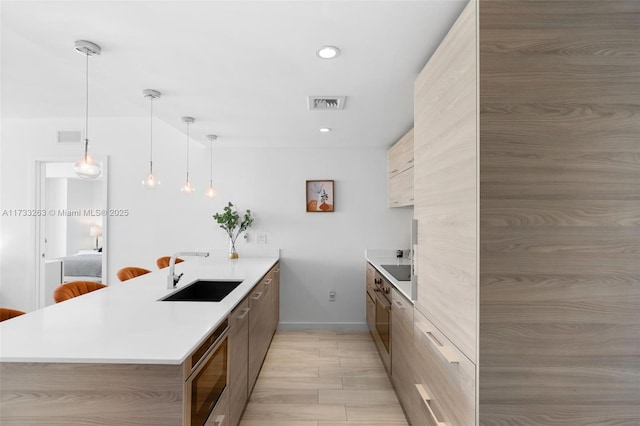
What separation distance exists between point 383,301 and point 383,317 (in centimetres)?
16

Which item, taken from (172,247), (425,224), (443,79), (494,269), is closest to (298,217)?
(172,247)

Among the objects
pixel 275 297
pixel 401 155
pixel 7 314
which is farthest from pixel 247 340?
pixel 401 155

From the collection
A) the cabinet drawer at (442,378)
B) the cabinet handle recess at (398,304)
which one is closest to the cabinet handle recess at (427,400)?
the cabinet drawer at (442,378)

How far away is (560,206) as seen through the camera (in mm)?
1188

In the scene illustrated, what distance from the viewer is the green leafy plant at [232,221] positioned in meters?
4.14

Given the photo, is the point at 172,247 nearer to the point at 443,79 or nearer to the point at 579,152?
the point at 443,79

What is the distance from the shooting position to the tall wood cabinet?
3.86 ft

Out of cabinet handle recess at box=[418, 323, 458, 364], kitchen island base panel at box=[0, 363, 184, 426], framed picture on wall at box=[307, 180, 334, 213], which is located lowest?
kitchen island base panel at box=[0, 363, 184, 426]

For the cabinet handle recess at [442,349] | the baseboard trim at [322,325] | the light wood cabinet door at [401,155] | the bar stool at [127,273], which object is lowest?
the baseboard trim at [322,325]

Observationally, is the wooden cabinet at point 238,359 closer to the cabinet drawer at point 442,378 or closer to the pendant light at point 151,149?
the cabinet drawer at point 442,378

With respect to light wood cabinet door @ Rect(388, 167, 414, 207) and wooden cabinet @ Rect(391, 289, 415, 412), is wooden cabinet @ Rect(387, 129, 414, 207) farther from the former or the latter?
wooden cabinet @ Rect(391, 289, 415, 412)

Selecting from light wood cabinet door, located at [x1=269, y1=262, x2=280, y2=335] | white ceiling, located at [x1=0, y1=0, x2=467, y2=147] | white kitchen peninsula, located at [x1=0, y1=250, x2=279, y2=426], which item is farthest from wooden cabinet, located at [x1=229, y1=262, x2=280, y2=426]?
white ceiling, located at [x1=0, y1=0, x2=467, y2=147]

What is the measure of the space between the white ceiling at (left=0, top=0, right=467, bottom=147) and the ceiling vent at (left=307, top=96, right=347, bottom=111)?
0.06 meters

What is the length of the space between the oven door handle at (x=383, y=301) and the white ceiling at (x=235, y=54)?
5.41ft
